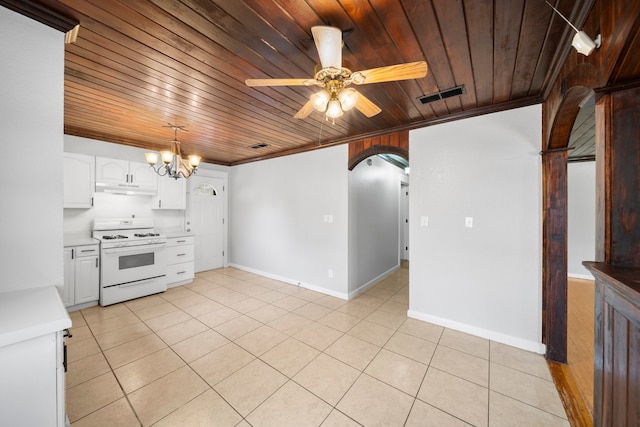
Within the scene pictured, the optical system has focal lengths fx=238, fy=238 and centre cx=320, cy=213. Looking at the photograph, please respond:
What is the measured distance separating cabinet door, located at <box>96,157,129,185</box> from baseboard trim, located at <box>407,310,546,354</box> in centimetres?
484

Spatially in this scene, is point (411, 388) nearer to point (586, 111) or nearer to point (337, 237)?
point (337, 237)

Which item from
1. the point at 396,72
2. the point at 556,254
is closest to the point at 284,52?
the point at 396,72

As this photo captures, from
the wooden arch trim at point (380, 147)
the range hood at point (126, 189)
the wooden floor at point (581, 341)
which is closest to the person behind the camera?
the wooden floor at point (581, 341)

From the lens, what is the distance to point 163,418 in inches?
63.5

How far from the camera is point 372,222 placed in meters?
4.41

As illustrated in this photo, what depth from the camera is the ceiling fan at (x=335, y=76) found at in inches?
47.6

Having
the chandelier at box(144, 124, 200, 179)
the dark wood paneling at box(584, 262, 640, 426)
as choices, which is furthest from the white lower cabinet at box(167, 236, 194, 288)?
the dark wood paneling at box(584, 262, 640, 426)

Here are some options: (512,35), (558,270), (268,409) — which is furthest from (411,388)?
(512,35)

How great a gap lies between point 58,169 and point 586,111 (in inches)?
188

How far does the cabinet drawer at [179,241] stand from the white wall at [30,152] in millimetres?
3139

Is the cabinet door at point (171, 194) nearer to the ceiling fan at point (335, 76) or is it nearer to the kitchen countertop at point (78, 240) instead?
the kitchen countertop at point (78, 240)

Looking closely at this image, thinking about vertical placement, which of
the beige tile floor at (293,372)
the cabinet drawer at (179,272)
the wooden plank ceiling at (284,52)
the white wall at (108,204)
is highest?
the wooden plank ceiling at (284,52)

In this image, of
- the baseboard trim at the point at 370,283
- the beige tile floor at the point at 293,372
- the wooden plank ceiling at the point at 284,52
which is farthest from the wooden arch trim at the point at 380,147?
the beige tile floor at the point at 293,372

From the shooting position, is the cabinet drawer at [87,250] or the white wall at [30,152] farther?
the cabinet drawer at [87,250]
